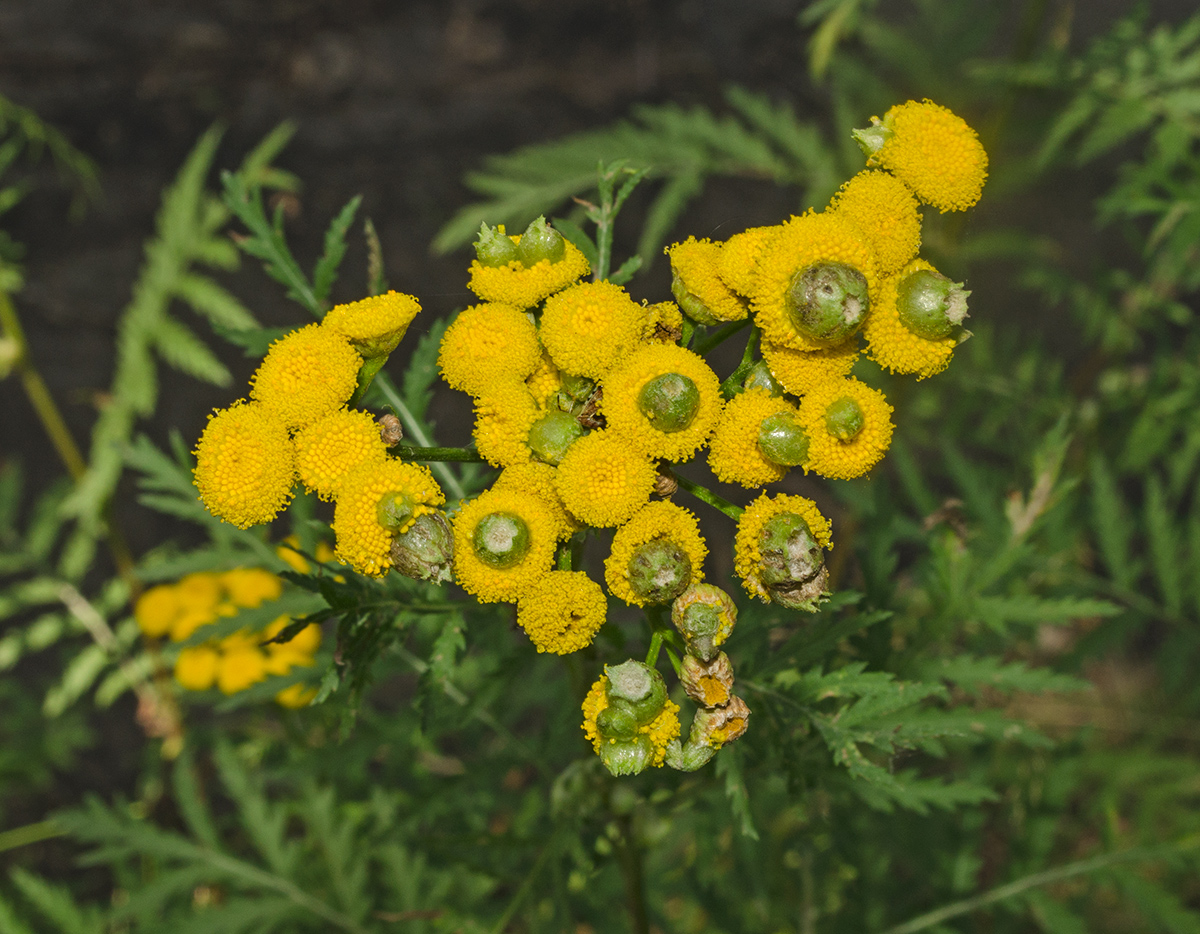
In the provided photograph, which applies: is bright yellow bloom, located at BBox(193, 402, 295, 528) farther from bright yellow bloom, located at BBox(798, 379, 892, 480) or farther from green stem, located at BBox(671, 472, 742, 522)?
bright yellow bloom, located at BBox(798, 379, 892, 480)

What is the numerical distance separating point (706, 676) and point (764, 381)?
1.40ft

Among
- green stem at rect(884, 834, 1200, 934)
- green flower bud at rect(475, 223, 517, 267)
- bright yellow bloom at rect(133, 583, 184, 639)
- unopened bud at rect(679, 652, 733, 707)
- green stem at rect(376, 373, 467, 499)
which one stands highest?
green flower bud at rect(475, 223, 517, 267)

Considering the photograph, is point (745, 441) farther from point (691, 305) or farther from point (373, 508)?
point (373, 508)

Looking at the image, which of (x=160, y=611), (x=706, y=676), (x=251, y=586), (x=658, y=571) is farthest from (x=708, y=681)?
(x=160, y=611)

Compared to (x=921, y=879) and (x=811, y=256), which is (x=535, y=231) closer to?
(x=811, y=256)

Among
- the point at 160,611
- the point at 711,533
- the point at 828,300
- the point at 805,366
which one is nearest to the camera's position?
the point at 828,300

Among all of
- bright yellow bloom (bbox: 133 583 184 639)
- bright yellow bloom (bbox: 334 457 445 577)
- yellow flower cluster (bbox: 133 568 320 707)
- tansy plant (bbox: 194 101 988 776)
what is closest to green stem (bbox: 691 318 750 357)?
tansy plant (bbox: 194 101 988 776)

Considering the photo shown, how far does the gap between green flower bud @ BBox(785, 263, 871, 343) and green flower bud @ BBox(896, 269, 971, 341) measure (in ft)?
0.32

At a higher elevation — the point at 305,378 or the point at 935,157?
the point at 935,157

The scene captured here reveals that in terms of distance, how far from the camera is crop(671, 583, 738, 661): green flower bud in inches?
45.8

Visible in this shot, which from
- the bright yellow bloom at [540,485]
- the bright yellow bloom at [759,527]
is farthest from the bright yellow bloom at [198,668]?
the bright yellow bloom at [759,527]

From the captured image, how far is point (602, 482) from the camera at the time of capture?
1.19 metres

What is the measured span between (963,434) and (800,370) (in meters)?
2.28

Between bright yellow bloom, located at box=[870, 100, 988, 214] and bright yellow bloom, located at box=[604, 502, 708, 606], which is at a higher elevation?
bright yellow bloom, located at box=[870, 100, 988, 214]
